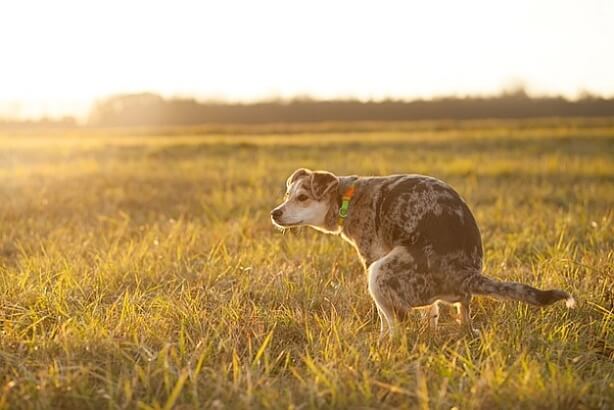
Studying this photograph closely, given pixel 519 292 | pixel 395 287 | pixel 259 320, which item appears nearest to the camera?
pixel 519 292

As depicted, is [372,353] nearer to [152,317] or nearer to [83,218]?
[152,317]

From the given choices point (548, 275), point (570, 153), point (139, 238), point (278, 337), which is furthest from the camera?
point (570, 153)

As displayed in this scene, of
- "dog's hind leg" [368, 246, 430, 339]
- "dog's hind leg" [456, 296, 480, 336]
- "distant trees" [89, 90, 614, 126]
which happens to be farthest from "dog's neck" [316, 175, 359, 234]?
"distant trees" [89, 90, 614, 126]

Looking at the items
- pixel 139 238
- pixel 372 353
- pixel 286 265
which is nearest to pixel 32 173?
pixel 139 238

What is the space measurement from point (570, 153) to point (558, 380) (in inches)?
764

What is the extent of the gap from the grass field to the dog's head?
1.92 ft

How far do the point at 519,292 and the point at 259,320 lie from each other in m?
1.88

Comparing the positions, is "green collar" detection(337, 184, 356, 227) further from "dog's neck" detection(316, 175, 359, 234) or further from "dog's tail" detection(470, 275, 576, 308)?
"dog's tail" detection(470, 275, 576, 308)

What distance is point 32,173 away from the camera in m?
16.4

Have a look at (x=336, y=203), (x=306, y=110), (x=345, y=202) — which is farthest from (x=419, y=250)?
(x=306, y=110)

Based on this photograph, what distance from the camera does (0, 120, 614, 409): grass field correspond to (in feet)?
12.5

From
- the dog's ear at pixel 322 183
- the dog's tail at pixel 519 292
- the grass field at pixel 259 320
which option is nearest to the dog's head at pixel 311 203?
the dog's ear at pixel 322 183

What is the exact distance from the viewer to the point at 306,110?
55.5 metres

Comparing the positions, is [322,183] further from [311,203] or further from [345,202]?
[345,202]
